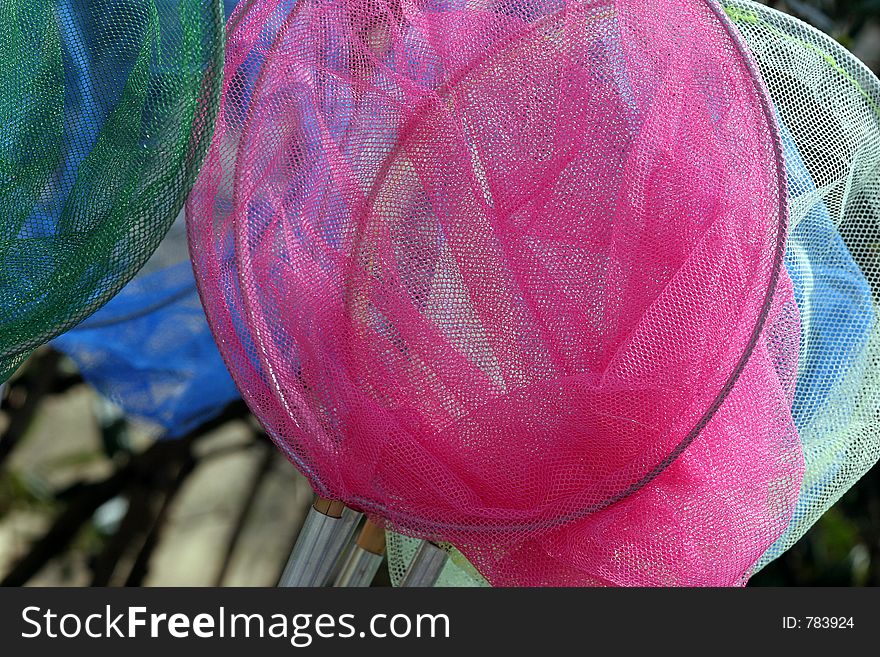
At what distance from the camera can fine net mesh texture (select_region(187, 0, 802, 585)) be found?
2.16ft

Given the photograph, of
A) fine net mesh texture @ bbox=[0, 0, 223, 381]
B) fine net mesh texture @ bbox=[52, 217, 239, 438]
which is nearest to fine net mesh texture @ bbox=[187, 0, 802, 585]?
fine net mesh texture @ bbox=[0, 0, 223, 381]

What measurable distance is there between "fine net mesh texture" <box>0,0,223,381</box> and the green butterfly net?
1.08 ft

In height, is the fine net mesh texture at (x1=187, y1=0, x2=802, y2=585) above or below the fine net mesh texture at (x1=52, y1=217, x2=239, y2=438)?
above

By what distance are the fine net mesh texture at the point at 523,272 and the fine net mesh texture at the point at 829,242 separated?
0.32 feet

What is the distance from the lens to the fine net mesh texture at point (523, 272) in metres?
0.66

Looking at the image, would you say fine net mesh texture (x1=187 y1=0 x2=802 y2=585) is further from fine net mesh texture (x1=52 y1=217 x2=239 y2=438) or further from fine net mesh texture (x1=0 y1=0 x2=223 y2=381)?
fine net mesh texture (x1=52 y1=217 x2=239 y2=438)

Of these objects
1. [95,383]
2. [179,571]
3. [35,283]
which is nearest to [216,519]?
[179,571]

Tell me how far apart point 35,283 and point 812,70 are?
571mm

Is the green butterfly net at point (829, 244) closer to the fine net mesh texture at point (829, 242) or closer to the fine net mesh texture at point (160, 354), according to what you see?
the fine net mesh texture at point (829, 242)

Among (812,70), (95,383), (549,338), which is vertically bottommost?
(95,383)

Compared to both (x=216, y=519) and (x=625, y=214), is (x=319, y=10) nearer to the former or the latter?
(x=625, y=214)

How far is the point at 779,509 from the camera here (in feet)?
2.39

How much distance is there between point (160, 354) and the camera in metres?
1.21

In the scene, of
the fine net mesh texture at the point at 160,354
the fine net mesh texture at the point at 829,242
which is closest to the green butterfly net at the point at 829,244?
the fine net mesh texture at the point at 829,242
